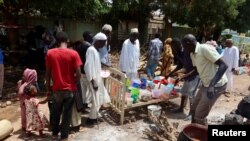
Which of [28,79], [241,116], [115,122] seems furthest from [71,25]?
[241,116]

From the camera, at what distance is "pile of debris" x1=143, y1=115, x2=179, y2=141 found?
5561 mm

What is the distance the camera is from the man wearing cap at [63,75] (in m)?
4.97

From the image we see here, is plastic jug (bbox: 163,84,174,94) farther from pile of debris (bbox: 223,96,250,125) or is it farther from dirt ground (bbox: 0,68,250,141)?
pile of debris (bbox: 223,96,250,125)

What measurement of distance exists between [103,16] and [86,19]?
1.47 metres

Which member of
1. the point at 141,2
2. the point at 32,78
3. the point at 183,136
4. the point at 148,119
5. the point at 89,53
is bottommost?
the point at 148,119

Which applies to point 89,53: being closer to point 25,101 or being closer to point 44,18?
point 25,101

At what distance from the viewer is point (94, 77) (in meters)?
5.71

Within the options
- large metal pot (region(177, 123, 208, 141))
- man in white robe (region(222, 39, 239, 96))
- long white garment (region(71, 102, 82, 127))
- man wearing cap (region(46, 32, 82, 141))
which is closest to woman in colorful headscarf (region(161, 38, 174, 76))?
man in white robe (region(222, 39, 239, 96))

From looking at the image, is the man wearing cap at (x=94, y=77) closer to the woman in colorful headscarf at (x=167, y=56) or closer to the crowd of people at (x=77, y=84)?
the crowd of people at (x=77, y=84)

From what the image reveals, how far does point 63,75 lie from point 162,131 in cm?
211

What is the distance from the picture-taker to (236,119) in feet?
16.5

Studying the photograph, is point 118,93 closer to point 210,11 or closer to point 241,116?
point 241,116

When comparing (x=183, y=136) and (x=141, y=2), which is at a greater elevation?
(x=141, y=2)

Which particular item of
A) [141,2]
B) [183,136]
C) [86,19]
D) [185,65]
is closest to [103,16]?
[86,19]
